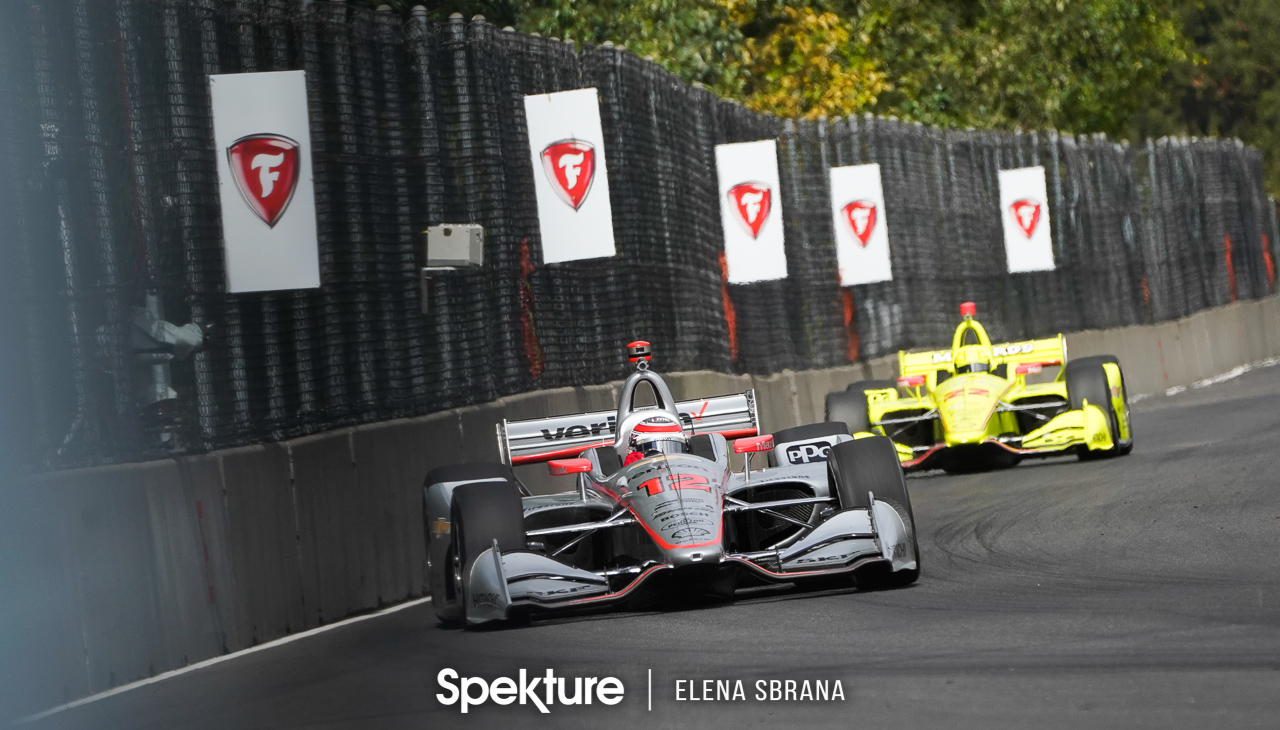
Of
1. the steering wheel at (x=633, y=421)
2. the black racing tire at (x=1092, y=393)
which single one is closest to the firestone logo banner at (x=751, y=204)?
the black racing tire at (x=1092, y=393)

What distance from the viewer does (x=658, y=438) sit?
413 inches

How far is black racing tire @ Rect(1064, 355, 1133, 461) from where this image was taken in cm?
1658

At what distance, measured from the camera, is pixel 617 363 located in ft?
49.2

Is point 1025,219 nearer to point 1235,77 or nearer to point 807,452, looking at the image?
point 807,452

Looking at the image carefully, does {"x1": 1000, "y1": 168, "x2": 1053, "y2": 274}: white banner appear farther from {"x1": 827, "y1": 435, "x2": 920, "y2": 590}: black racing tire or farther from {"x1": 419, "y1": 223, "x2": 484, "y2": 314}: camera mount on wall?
{"x1": 827, "y1": 435, "x2": 920, "y2": 590}: black racing tire

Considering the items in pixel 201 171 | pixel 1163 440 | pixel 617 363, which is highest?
pixel 201 171


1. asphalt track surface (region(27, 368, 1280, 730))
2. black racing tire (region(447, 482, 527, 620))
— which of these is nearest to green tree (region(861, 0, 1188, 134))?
asphalt track surface (region(27, 368, 1280, 730))

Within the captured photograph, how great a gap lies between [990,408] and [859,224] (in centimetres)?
561

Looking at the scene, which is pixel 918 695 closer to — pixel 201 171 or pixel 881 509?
pixel 881 509

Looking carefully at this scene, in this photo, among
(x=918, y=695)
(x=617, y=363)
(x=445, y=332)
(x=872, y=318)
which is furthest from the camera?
(x=872, y=318)

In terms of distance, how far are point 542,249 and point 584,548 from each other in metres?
3.97

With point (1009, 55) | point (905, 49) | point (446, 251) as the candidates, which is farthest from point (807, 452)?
point (1009, 55)

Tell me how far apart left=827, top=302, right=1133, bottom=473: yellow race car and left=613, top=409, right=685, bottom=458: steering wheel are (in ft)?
21.2

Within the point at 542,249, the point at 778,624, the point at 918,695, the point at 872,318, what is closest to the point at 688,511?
the point at 778,624
